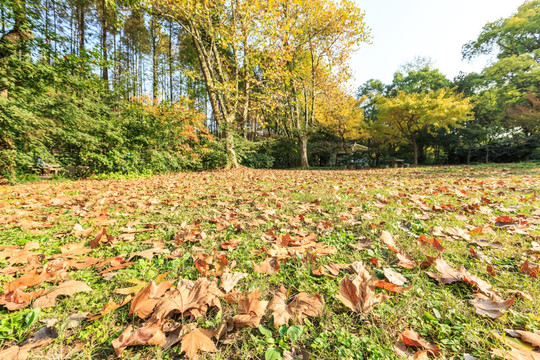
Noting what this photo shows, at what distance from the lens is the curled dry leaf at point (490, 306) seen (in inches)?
35.4

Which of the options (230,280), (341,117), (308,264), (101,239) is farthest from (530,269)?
(341,117)

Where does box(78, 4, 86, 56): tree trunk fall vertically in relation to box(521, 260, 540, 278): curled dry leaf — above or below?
above

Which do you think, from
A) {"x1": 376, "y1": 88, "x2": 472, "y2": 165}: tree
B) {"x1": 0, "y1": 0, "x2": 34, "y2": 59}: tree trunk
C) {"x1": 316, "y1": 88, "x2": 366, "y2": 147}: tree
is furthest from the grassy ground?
{"x1": 316, "y1": 88, "x2": 366, "y2": 147}: tree

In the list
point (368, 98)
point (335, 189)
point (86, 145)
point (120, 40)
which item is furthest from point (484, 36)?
point (120, 40)

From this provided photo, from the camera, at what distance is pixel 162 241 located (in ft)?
5.79

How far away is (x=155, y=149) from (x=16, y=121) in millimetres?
4128

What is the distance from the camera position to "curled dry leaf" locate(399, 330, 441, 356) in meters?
0.75

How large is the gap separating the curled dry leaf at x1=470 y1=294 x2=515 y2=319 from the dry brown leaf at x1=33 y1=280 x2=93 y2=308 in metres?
1.88

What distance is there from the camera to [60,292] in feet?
3.44

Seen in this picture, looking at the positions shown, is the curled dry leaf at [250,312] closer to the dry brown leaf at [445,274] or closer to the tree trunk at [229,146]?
the dry brown leaf at [445,274]

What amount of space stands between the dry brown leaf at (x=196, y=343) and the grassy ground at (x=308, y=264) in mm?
41

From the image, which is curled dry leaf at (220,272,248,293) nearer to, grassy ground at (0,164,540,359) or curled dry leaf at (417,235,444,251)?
grassy ground at (0,164,540,359)

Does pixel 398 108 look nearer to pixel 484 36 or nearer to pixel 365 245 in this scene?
pixel 484 36

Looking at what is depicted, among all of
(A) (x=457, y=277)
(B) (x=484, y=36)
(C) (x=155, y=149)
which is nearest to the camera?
(A) (x=457, y=277)
